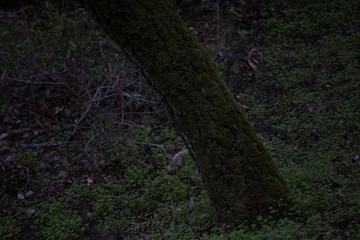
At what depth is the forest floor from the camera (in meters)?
3.78

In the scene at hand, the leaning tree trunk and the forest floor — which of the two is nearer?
the leaning tree trunk

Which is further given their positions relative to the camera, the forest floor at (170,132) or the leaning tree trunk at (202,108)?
the forest floor at (170,132)

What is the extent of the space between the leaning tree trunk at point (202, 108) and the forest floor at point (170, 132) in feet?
0.97

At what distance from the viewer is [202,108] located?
3.27 metres

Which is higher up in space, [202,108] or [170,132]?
[202,108]

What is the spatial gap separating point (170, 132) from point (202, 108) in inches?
104

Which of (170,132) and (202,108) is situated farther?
(170,132)

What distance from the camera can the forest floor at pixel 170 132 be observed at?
3.78 meters

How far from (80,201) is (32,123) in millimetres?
2472

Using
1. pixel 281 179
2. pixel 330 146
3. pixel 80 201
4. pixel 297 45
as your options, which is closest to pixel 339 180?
pixel 281 179

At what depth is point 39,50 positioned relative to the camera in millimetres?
7762

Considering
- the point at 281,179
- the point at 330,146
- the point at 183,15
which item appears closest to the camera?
the point at 281,179

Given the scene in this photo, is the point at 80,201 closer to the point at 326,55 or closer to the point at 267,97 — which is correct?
the point at 267,97

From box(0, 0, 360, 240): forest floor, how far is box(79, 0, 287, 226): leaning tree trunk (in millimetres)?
296
